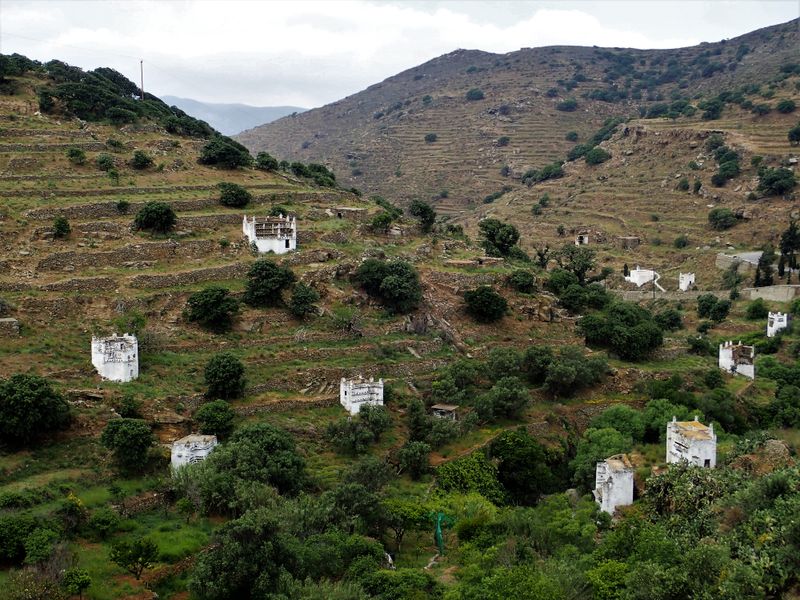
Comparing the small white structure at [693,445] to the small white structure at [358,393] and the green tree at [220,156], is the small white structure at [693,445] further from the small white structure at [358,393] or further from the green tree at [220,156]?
the green tree at [220,156]

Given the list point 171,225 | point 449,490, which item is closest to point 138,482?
point 449,490

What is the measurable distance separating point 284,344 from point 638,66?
113844mm

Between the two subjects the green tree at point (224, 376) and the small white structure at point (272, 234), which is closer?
the green tree at point (224, 376)

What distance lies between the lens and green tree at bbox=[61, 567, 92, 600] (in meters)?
17.6

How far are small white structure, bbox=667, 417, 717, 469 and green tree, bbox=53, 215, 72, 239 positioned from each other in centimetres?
2529

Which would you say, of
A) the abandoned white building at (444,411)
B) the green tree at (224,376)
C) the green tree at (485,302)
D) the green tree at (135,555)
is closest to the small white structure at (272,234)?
the green tree at (485,302)

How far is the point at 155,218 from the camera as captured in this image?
34594 mm

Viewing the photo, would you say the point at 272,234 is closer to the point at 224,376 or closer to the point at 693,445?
the point at 224,376

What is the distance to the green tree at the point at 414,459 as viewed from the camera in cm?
2709

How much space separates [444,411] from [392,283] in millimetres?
6816

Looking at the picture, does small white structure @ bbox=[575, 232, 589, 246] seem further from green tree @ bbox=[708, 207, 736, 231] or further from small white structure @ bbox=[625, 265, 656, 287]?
green tree @ bbox=[708, 207, 736, 231]

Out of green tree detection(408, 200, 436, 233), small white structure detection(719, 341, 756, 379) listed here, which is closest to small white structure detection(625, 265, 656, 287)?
small white structure detection(719, 341, 756, 379)

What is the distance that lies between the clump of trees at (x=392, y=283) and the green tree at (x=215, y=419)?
11.0 metres

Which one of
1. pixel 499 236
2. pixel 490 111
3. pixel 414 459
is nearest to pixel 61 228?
pixel 414 459
